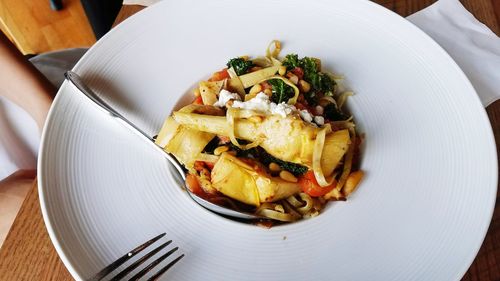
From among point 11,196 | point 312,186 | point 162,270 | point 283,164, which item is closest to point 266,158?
point 283,164

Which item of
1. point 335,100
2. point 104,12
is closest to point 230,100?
point 335,100

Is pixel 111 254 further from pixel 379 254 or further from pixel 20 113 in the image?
pixel 20 113

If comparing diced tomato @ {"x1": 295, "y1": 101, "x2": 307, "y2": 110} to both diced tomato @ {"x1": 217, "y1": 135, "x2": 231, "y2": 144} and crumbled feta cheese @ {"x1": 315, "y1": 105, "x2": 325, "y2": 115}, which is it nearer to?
crumbled feta cheese @ {"x1": 315, "y1": 105, "x2": 325, "y2": 115}

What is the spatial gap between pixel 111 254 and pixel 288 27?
0.96m

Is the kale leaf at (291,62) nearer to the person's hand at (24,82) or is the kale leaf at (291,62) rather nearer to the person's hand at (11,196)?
the person's hand at (24,82)

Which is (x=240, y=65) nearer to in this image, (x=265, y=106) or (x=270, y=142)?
(x=265, y=106)

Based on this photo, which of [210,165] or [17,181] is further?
[17,181]

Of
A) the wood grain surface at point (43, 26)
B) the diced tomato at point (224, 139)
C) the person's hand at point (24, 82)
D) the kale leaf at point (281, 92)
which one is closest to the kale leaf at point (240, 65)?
the kale leaf at point (281, 92)

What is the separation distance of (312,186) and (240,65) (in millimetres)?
466

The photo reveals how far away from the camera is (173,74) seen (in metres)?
1.54

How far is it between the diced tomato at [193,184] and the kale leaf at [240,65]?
378mm

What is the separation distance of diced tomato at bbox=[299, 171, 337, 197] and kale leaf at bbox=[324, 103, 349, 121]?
239mm

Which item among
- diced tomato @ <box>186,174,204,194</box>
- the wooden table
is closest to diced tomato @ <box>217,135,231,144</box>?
diced tomato @ <box>186,174,204,194</box>

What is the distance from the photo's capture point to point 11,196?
1.78 m
